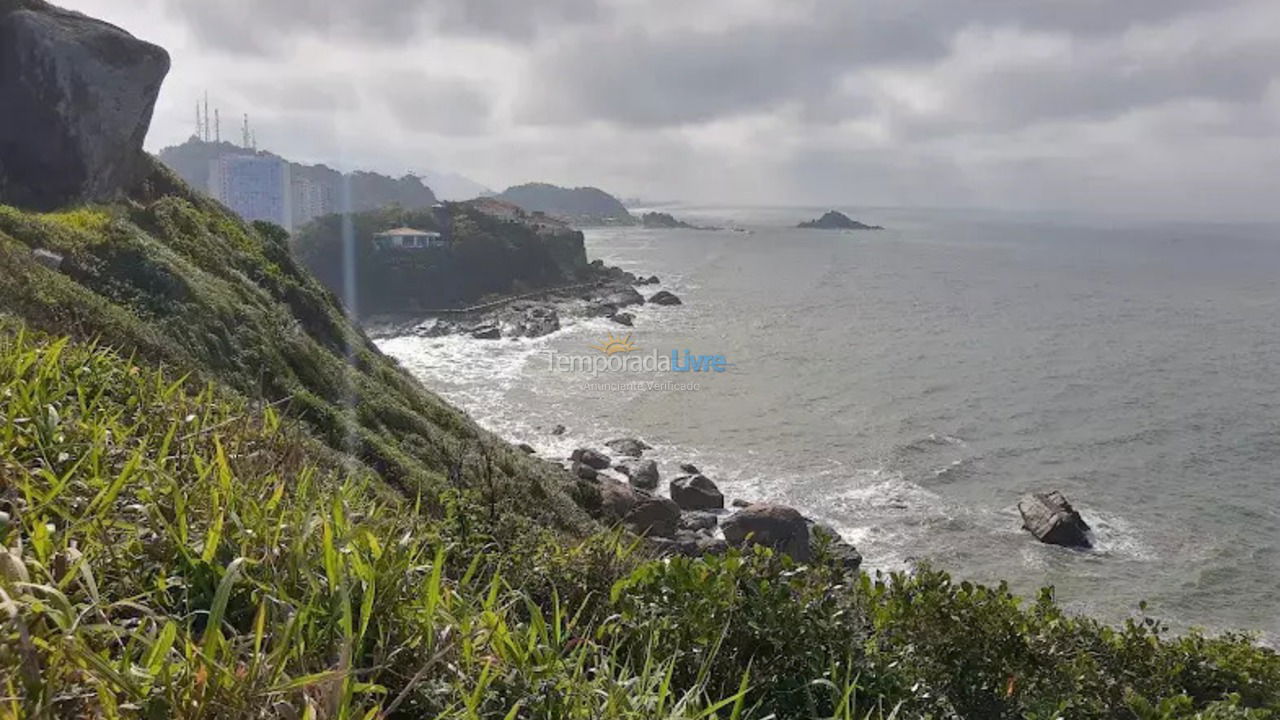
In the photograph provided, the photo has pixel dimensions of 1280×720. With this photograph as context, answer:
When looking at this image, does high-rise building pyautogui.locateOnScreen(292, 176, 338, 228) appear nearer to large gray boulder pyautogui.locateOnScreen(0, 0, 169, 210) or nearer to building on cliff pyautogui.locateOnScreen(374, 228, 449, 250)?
building on cliff pyautogui.locateOnScreen(374, 228, 449, 250)

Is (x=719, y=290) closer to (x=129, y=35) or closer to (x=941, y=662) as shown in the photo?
(x=129, y=35)

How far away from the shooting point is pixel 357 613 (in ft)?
8.59

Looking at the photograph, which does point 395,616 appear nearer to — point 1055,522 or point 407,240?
point 1055,522

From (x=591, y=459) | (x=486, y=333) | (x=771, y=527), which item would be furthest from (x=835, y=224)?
(x=771, y=527)

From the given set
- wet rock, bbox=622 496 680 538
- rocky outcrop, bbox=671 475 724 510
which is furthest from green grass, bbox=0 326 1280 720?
rocky outcrop, bbox=671 475 724 510

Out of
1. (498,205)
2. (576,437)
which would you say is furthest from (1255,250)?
(576,437)

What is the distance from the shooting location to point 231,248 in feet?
69.4

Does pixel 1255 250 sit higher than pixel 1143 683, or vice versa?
pixel 1255 250

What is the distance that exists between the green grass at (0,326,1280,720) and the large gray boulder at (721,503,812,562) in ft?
57.0

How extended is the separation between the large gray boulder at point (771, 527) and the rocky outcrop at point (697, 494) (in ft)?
8.68

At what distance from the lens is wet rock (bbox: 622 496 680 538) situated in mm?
23359

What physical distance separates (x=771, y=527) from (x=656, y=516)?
11.9ft

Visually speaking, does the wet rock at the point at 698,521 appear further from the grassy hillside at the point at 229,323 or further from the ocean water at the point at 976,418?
the grassy hillside at the point at 229,323

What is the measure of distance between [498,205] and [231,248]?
267 ft
